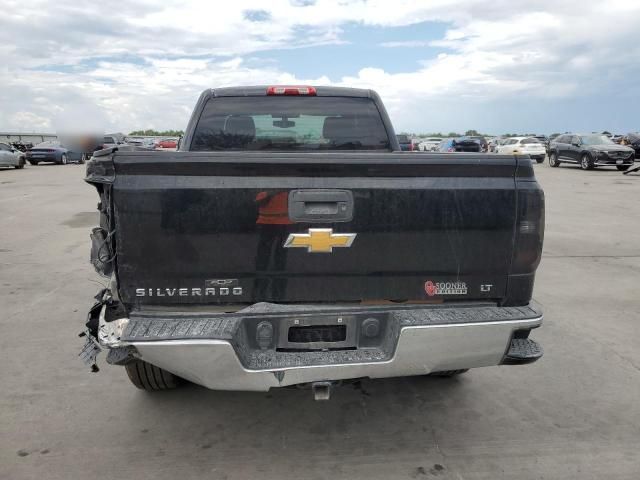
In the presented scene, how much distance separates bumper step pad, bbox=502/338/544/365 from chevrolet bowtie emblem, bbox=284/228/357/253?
1.08 meters

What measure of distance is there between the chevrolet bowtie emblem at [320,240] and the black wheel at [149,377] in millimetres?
1519

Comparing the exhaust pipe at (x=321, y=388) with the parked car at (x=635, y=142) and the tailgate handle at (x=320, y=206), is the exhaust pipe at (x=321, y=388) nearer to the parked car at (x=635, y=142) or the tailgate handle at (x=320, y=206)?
the tailgate handle at (x=320, y=206)

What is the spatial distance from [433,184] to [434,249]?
343mm

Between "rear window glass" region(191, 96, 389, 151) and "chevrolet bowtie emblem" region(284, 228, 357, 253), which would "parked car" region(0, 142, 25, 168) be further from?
"chevrolet bowtie emblem" region(284, 228, 357, 253)

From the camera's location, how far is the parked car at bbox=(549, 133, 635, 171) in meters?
24.4

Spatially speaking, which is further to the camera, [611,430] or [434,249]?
[611,430]

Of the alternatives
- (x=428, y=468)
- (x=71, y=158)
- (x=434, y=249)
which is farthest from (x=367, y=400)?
(x=71, y=158)

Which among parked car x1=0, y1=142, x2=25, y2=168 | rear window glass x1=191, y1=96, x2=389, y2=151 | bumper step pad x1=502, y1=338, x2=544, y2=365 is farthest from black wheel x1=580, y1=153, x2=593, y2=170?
parked car x1=0, y1=142, x2=25, y2=168

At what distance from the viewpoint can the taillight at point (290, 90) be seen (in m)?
4.54

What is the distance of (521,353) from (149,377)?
2.40m

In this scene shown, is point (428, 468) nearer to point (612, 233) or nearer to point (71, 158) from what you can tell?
point (612, 233)

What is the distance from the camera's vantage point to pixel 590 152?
2573 cm

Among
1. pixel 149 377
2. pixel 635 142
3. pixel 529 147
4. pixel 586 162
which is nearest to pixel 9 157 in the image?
pixel 149 377

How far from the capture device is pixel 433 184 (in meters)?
2.73
